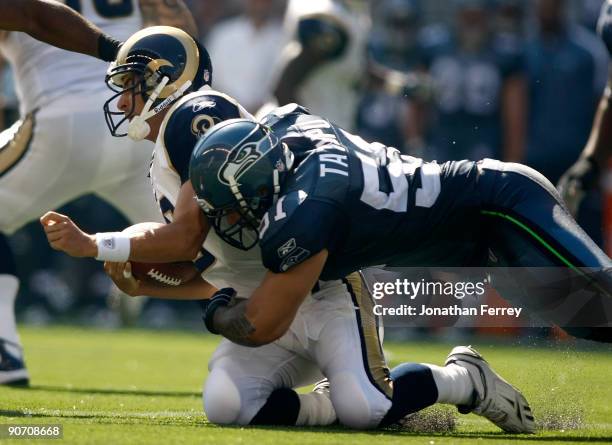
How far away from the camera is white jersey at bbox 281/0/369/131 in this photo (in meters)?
8.03

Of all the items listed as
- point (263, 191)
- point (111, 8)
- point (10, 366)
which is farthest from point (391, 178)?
point (111, 8)

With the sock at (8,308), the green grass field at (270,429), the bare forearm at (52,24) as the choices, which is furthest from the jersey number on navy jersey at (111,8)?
the green grass field at (270,429)

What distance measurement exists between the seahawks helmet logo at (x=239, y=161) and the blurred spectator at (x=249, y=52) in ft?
17.6

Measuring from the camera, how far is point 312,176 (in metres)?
4.19

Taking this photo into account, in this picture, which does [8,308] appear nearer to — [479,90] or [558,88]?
[479,90]

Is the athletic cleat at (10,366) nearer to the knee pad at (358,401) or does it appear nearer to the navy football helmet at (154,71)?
the navy football helmet at (154,71)

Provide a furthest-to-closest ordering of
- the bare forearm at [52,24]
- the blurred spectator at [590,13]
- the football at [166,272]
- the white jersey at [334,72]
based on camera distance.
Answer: the blurred spectator at [590,13]
the white jersey at [334,72]
the bare forearm at [52,24]
the football at [166,272]

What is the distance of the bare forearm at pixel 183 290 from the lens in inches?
186

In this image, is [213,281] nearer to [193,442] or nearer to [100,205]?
[193,442]

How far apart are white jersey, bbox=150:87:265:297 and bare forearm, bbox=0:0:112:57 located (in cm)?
69

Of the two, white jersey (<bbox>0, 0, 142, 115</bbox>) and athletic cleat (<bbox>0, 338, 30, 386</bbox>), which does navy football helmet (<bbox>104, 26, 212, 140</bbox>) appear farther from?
athletic cleat (<bbox>0, 338, 30, 386</bbox>)

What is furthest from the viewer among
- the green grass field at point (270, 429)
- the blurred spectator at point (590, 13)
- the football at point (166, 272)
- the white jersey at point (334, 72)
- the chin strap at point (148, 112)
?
the blurred spectator at point (590, 13)

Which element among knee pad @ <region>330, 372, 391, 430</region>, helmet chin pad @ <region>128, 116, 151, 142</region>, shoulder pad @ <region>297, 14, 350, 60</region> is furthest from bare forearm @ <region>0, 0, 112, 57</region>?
shoulder pad @ <region>297, 14, 350, 60</region>

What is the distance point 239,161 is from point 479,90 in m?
5.68
